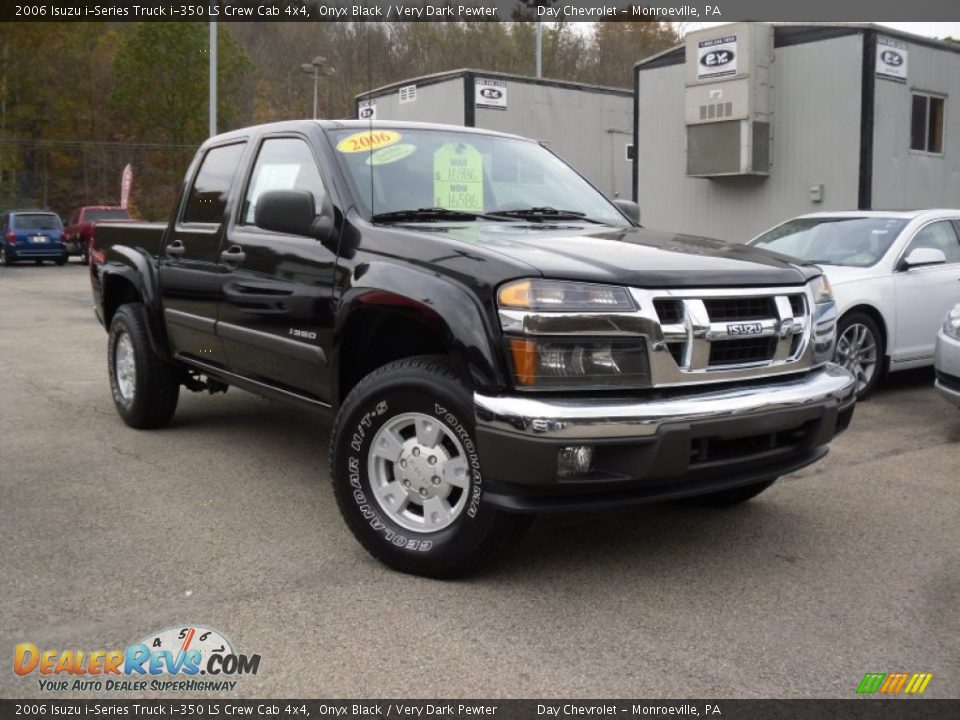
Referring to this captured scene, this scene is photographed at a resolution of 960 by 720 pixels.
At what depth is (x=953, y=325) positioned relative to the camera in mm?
6434

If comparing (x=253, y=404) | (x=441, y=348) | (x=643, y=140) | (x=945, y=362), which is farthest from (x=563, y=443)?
(x=643, y=140)

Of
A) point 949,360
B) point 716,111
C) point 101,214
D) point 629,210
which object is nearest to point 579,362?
point 629,210

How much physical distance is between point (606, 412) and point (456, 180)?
183 centimetres

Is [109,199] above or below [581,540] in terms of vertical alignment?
above

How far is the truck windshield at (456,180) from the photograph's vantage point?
180 inches

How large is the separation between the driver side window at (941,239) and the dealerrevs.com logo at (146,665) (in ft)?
22.7

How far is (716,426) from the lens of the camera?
3551 mm

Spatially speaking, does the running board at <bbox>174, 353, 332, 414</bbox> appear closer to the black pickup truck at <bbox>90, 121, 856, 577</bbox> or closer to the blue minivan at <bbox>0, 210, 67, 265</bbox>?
the black pickup truck at <bbox>90, 121, 856, 577</bbox>

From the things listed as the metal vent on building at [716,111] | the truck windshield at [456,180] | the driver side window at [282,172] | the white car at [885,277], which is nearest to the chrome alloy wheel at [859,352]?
the white car at [885,277]

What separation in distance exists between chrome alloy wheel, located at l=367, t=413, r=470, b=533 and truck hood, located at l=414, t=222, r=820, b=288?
2.41ft

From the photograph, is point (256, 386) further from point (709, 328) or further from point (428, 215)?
point (709, 328)

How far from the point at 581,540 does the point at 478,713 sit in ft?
5.28

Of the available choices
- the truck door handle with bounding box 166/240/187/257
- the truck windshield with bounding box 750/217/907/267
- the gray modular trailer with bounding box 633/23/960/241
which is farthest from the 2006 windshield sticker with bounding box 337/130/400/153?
the gray modular trailer with bounding box 633/23/960/241

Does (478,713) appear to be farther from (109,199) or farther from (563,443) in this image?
(109,199)
